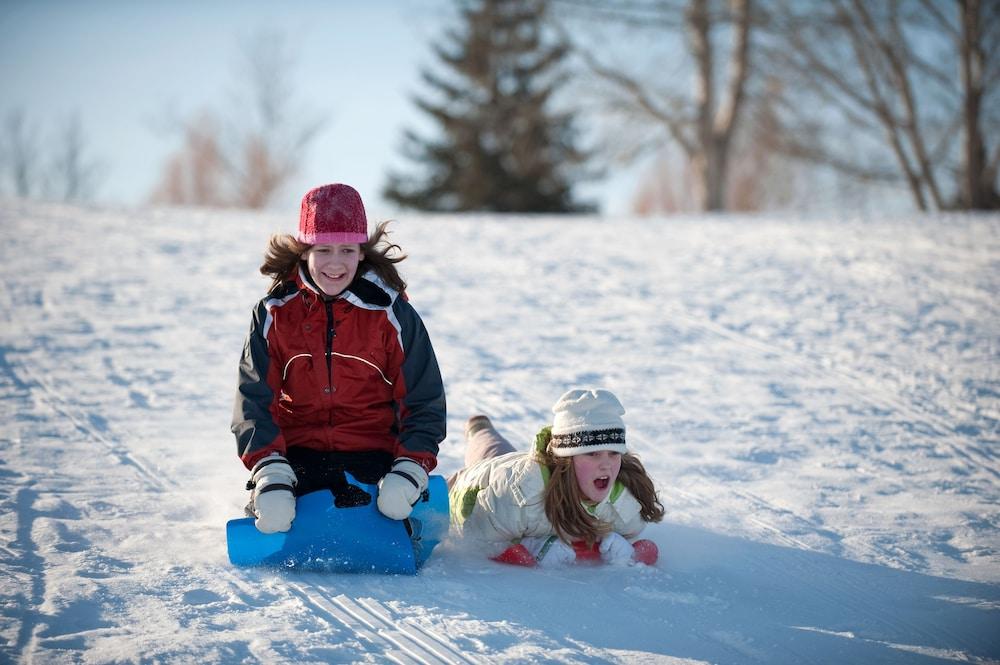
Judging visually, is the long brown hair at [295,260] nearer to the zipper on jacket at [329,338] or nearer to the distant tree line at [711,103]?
the zipper on jacket at [329,338]

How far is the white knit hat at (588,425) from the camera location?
290cm

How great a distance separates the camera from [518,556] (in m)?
3.02

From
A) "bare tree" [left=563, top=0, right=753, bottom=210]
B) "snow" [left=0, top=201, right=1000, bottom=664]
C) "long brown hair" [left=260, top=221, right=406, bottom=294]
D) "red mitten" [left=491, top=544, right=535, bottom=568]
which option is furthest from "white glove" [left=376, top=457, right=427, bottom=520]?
"bare tree" [left=563, top=0, right=753, bottom=210]

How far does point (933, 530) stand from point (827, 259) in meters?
4.71

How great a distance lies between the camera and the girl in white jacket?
2934 millimetres

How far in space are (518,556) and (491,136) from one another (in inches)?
727

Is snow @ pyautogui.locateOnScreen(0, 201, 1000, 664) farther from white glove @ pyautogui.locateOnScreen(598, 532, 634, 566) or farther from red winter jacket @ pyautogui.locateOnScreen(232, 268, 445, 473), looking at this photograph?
red winter jacket @ pyautogui.locateOnScreen(232, 268, 445, 473)

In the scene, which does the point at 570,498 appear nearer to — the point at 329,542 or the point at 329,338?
the point at 329,542

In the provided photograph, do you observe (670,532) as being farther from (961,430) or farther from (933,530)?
(961,430)

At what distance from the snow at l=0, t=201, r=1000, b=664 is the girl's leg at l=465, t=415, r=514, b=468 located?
0.73ft

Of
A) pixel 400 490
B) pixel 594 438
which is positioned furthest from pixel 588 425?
pixel 400 490

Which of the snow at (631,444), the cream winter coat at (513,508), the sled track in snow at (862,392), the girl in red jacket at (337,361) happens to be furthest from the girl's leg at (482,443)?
the sled track in snow at (862,392)

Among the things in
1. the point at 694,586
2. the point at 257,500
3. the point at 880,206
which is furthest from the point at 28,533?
the point at 880,206

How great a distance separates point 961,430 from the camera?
4480 millimetres
